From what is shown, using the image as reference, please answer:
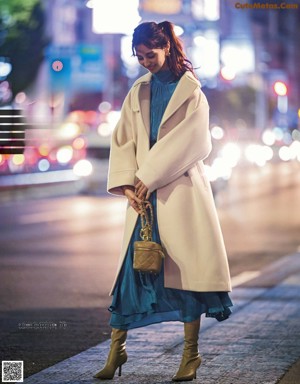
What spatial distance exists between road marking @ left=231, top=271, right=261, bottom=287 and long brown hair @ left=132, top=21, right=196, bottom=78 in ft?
15.9

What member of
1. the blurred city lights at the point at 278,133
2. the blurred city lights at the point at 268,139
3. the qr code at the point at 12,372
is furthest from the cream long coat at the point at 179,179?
the blurred city lights at the point at 278,133

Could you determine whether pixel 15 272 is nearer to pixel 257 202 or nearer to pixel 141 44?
pixel 141 44

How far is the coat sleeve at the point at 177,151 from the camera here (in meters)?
5.68

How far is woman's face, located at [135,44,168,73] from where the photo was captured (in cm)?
575

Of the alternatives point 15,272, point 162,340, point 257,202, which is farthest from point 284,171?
point 162,340

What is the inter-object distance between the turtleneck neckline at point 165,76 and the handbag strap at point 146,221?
0.64 m

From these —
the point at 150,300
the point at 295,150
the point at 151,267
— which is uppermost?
the point at 295,150

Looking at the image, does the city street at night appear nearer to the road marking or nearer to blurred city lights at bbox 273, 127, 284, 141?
the road marking

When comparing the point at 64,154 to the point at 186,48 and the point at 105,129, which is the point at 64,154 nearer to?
the point at 105,129

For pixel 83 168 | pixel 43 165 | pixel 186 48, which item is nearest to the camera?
pixel 186 48

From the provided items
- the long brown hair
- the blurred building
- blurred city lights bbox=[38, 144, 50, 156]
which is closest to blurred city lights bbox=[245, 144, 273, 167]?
the blurred building

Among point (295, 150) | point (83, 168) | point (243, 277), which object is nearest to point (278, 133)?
point (295, 150)

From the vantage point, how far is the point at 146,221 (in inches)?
225

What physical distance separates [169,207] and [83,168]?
59.8ft
